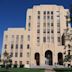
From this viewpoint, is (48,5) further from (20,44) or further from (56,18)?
(20,44)

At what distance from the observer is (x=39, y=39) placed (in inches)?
3915

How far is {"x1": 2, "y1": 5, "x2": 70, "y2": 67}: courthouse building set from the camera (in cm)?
9581

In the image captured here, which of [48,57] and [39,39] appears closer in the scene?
[48,57]

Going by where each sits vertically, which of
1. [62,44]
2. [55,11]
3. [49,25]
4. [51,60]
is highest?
[55,11]

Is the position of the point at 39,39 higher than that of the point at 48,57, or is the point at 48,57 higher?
the point at 39,39

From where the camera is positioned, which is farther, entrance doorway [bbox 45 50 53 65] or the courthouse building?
entrance doorway [bbox 45 50 53 65]

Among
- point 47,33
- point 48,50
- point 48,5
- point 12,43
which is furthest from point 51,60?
point 48,5

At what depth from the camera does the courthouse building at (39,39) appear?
95812 millimetres

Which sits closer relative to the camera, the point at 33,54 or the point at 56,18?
the point at 33,54

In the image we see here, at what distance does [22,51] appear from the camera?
9800 cm

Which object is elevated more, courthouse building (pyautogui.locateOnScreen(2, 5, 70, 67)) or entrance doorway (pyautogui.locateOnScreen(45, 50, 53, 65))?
courthouse building (pyautogui.locateOnScreen(2, 5, 70, 67))

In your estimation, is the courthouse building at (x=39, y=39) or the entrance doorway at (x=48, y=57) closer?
the courthouse building at (x=39, y=39)

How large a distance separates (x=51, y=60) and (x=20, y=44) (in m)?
16.6

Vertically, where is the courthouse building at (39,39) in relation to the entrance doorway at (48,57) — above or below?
above
